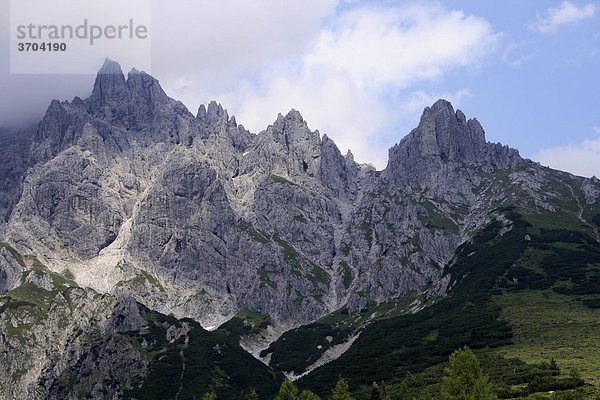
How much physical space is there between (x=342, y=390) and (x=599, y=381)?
59495mm

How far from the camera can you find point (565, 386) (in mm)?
113125

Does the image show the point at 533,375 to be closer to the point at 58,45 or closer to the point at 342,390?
the point at 342,390

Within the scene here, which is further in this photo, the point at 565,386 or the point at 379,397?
the point at 379,397

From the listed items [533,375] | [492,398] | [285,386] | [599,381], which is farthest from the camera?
[285,386]

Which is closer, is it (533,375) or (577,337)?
(533,375)

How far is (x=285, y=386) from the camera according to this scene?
14162cm

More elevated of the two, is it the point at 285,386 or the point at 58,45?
the point at 58,45

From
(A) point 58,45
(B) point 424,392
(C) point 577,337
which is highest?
(A) point 58,45

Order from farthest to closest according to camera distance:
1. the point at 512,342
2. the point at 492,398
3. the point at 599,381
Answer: the point at 512,342 < the point at 599,381 < the point at 492,398

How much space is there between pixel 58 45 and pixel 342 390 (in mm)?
141304

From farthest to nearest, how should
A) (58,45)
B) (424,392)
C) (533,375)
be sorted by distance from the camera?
(58,45) < (424,392) < (533,375)

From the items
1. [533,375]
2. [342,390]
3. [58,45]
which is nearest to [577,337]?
[533,375]

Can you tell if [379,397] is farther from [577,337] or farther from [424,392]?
[577,337]

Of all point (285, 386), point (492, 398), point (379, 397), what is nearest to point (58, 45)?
point (285, 386)
